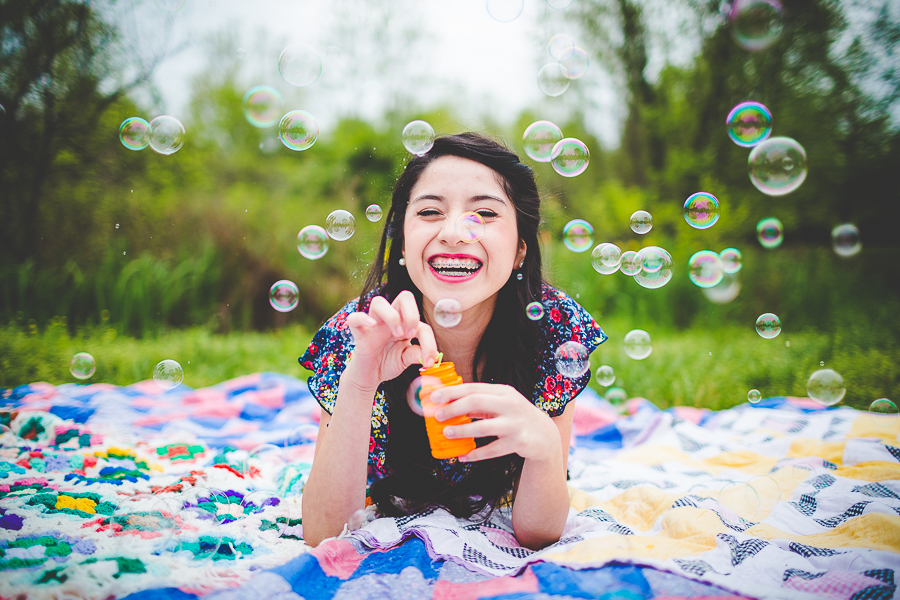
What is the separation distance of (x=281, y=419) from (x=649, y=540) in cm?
192

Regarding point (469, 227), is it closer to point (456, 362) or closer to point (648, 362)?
point (456, 362)

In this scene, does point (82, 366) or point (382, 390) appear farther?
point (82, 366)

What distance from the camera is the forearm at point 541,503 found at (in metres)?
1.22

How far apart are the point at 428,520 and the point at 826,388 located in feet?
5.12

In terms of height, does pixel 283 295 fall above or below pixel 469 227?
below

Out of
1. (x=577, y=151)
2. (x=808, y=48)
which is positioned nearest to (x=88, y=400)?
(x=577, y=151)

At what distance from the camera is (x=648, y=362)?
390 cm

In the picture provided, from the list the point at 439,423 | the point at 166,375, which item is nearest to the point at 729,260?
the point at 439,423

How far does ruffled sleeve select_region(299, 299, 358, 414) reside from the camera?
5.15 feet

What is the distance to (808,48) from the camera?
21.1 feet

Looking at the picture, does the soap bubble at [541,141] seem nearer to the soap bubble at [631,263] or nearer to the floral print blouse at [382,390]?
the soap bubble at [631,263]

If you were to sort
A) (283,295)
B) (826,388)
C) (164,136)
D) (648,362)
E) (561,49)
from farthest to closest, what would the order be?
1. (648,362)
2. (561,49)
3. (164,136)
4. (283,295)
5. (826,388)

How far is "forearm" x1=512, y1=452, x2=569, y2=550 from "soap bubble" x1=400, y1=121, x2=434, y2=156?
38.5 inches

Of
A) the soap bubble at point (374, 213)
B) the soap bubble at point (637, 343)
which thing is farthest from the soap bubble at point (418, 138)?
the soap bubble at point (637, 343)
